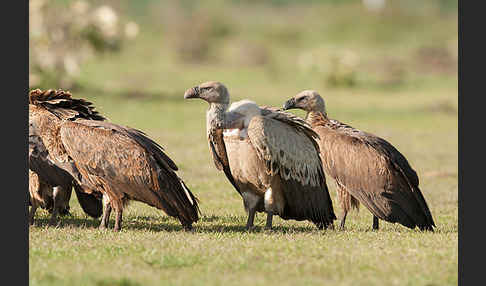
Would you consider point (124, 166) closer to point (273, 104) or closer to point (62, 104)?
point (62, 104)

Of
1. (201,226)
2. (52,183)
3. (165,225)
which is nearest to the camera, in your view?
(52,183)

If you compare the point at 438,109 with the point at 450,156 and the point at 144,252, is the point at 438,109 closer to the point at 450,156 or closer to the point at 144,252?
the point at 450,156

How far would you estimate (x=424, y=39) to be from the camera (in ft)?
214

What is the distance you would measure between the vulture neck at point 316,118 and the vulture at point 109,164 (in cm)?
227

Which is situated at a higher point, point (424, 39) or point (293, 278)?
point (424, 39)

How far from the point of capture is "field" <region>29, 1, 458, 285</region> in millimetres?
7152

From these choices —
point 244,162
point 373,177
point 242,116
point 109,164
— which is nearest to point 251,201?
point 244,162

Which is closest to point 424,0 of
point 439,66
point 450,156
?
point 439,66

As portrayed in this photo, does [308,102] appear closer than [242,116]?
No

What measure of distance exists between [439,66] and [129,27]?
2480cm

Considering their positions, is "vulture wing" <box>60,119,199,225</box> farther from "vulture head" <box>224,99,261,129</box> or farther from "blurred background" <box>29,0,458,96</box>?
"blurred background" <box>29,0,458,96</box>

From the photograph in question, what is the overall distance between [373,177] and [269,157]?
4.79 ft

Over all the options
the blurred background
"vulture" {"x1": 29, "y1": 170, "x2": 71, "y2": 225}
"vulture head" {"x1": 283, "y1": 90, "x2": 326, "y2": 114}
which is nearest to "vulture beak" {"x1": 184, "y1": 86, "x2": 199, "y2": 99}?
"vulture head" {"x1": 283, "y1": 90, "x2": 326, "y2": 114}

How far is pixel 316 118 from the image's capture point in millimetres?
10680
